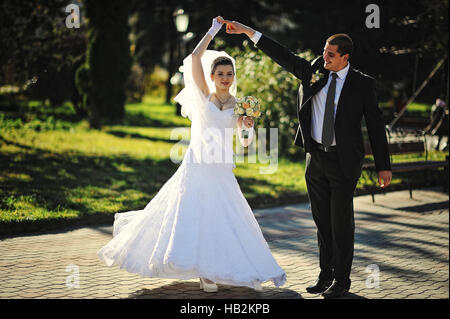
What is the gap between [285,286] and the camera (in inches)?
208

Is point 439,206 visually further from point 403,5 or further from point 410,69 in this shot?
point 410,69

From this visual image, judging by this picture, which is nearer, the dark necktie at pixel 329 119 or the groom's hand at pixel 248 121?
the dark necktie at pixel 329 119

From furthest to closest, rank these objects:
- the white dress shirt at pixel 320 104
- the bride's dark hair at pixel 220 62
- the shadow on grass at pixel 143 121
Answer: the shadow on grass at pixel 143 121
the bride's dark hair at pixel 220 62
the white dress shirt at pixel 320 104

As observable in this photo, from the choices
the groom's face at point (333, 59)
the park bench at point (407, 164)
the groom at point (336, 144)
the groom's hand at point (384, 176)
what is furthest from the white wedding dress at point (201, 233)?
the park bench at point (407, 164)

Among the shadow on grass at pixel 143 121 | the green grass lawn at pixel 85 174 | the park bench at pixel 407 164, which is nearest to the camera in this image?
the green grass lawn at pixel 85 174

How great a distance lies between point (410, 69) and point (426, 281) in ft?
44.7

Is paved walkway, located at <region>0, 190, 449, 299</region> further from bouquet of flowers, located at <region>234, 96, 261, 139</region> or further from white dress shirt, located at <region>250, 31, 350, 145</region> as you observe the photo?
bouquet of flowers, located at <region>234, 96, 261, 139</region>

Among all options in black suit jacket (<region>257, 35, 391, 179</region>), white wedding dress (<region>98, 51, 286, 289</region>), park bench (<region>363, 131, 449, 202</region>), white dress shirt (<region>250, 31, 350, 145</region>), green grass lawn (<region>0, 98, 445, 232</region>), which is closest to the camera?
white wedding dress (<region>98, 51, 286, 289</region>)

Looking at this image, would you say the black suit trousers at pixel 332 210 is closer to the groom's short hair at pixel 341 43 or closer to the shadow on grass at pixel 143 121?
the groom's short hair at pixel 341 43

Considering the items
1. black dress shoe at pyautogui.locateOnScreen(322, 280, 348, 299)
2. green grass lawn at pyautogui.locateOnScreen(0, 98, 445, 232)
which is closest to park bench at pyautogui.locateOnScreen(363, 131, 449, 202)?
green grass lawn at pyautogui.locateOnScreen(0, 98, 445, 232)

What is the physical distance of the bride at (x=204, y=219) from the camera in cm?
471

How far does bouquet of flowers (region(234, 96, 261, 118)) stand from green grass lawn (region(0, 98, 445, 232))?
363 cm

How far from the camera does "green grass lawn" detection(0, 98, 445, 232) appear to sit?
8259 mm

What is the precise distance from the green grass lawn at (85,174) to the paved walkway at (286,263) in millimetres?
863
